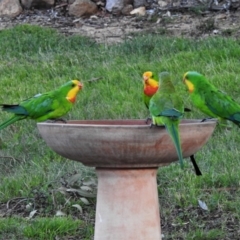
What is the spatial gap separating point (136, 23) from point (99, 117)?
3.68m

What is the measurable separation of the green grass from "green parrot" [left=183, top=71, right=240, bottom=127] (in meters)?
0.82

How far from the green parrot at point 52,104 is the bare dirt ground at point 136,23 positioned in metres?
4.97

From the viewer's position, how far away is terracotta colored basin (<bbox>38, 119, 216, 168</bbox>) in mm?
4113

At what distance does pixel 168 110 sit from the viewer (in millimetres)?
4191

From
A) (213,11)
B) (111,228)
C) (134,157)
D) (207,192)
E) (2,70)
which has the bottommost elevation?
(213,11)

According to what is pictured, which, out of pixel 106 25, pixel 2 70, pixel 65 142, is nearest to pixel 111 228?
pixel 65 142

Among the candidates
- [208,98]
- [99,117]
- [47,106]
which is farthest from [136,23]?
[208,98]

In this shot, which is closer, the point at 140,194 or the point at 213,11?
the point at 140,194

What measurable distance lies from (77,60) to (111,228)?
16.9 feet

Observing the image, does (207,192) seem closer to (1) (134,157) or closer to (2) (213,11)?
(1) (134,157)

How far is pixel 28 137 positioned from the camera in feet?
24.0

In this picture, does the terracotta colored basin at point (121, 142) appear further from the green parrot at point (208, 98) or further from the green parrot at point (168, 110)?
the green parrot at point (208, 98)

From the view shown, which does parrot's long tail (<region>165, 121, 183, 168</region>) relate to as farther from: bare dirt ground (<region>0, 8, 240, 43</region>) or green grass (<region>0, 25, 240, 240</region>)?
bare dirt ground (<region>0, 8, 240, 43</region>)

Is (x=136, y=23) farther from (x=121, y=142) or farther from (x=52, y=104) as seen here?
(x=121, y=142)
